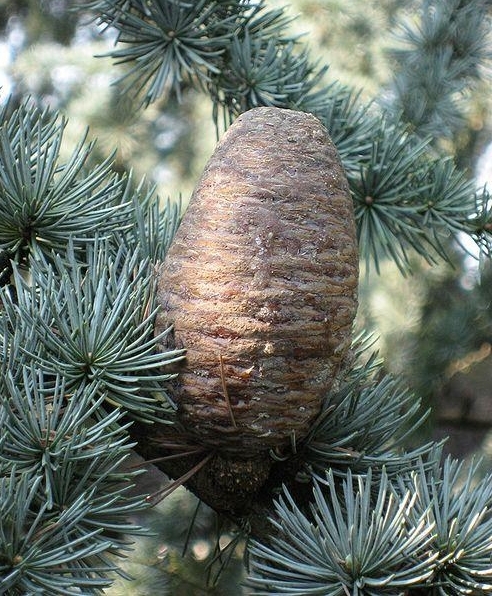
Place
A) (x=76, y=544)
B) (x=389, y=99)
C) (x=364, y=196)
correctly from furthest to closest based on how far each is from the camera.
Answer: (x=389, y=99) < (x=364, y=196) < (x=76, y=544)

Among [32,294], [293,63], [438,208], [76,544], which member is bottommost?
[76,544]

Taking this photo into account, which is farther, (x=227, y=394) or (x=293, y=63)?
(x=293, y=63)

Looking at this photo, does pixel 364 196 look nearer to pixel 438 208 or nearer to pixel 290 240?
pixel 438 208

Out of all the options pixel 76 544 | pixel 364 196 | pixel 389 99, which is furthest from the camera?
pixel 389 99

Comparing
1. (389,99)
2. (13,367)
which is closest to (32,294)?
(13,367)

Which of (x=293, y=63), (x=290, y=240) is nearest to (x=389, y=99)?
(x=293, y=63)

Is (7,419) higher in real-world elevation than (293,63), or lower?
lower
